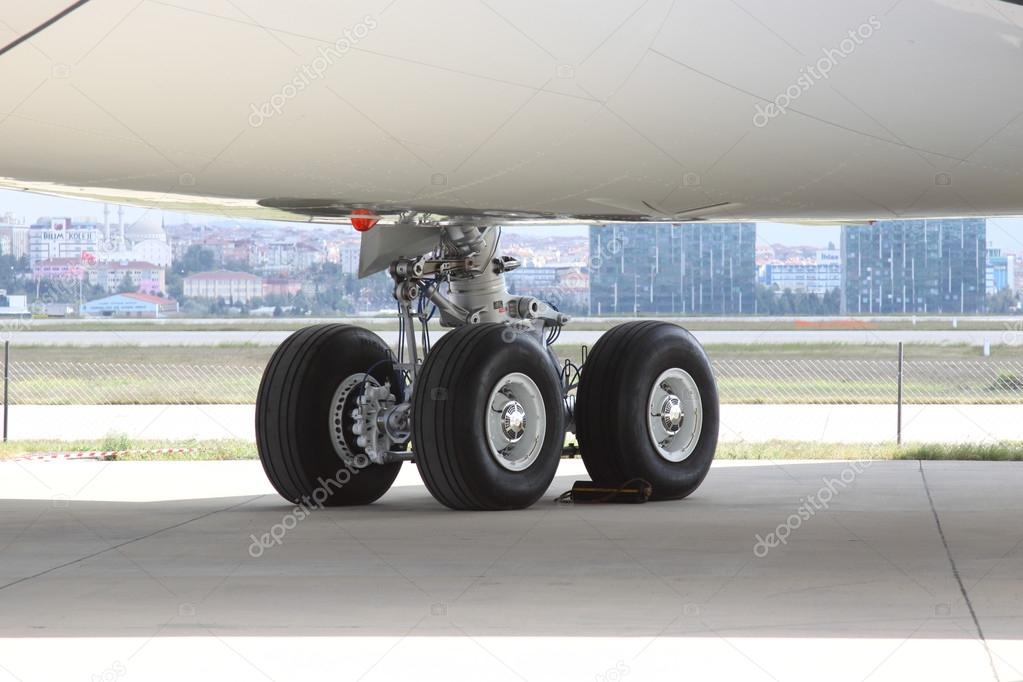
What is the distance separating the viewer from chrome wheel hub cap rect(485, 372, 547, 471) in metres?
7.98

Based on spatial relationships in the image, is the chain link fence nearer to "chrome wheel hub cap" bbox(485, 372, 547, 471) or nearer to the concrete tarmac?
the concrete tarmac

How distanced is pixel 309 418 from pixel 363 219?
1.40m

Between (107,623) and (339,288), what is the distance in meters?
122

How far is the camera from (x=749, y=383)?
88.9 feet

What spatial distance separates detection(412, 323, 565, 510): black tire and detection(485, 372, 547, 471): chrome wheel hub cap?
0.15 ft

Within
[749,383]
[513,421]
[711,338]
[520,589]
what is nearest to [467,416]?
[513,421]

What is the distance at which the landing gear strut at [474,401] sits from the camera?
7.83 metres

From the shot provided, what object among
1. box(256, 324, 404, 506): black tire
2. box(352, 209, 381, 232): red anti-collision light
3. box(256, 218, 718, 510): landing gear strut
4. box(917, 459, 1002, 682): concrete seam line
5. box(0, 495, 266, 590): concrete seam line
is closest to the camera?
box(917, 459, 1002, 682): concrete seam line

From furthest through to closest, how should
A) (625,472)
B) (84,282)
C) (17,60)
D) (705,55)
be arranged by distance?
(84,282), (625,472), (705,55), (17,60)

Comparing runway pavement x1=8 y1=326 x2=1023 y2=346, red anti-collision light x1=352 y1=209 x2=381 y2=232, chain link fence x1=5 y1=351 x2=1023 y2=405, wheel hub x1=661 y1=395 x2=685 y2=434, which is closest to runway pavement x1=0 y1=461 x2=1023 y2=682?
wheel hub x1=661 y1=395 x2=685 y2=434

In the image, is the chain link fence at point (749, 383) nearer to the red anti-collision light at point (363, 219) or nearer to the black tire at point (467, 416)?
the black tire at point (467, 416)

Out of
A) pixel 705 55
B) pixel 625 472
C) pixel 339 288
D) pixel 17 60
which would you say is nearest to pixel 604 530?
pixel 625 472

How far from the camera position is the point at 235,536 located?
7203mm

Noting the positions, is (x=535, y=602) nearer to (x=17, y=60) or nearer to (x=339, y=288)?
(x=17, y=60)
